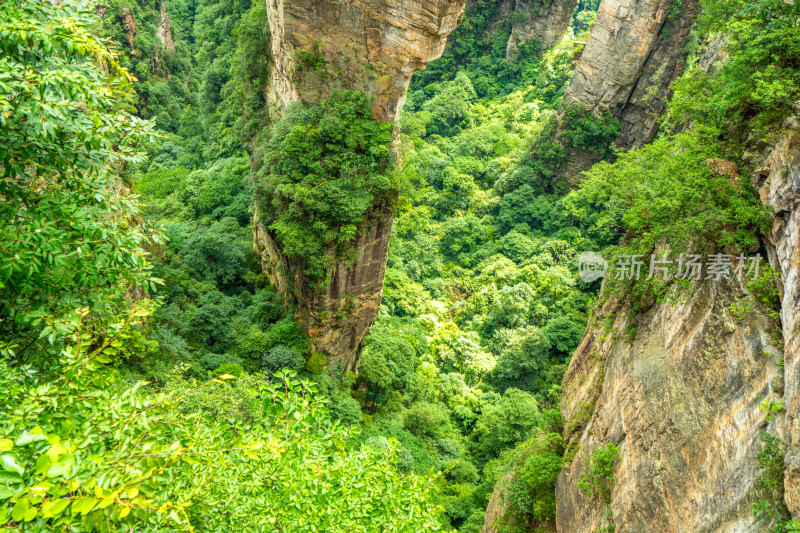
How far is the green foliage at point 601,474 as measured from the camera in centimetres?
898

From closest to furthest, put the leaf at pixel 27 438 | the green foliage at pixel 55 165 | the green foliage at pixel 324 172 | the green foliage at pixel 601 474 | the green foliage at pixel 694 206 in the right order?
the leaf at pixel 27 438
the green foliage at pixel 55 165
the green foliage at pixel 694 206
the green foliage at pixel 601 474
the green foliage at pixel 324 172

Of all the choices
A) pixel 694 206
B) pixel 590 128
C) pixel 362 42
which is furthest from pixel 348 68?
pixel 590 128

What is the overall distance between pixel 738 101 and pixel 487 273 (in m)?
24.1

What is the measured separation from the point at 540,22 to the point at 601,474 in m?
47.2

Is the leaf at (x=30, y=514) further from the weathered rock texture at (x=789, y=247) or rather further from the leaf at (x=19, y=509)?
the weathered rock texture at (x=789, y=247)

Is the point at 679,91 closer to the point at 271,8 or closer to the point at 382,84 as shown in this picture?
the point at 382,84

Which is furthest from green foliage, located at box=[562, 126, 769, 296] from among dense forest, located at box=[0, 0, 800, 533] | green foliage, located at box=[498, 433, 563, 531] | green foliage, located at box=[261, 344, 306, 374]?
green foliage, located at box=[261, 344, 306, 374]

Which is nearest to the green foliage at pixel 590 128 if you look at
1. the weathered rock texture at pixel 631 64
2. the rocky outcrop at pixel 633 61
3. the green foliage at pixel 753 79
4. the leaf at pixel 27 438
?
the weathered rock texture at pixel 631 64

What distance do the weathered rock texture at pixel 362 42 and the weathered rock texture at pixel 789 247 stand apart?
11.6 m

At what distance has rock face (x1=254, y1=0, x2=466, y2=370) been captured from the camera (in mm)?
16734

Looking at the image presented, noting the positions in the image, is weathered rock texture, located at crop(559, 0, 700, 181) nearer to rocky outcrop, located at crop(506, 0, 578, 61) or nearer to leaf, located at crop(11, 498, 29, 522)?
rocky outcrop, located at crop(506, 0, 578, 61)

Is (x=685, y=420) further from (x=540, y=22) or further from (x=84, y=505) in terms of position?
(x=540, y=22)

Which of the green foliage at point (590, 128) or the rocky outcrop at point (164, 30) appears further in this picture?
the rocky outcrop at point (164, 30)

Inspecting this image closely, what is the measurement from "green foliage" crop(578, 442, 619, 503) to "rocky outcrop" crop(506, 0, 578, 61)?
46.2 m
